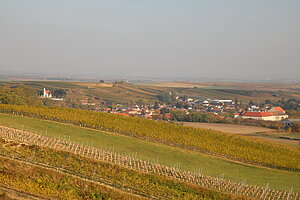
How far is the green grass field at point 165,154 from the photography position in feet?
114

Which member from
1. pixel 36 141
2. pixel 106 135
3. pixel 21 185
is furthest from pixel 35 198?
pixel 106 135

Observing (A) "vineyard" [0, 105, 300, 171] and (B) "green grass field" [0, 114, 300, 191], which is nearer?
(B) "green grass field" [0, 114, 300, 191]

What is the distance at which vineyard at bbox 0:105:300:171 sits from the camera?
143 feet

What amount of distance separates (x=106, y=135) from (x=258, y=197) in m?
21.4

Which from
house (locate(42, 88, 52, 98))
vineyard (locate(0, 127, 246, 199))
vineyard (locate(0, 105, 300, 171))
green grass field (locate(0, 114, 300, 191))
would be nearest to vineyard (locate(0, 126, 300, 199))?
vineyard (locate(0, 127, 246, 199))

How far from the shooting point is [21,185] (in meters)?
23.4

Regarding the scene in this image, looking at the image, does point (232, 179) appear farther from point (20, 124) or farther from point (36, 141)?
point (20, 124)

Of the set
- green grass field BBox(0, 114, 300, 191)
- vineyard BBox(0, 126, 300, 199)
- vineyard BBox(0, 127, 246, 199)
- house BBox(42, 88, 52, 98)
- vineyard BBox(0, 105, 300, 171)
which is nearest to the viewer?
vineyard BBox(0, 127, 246, 199)

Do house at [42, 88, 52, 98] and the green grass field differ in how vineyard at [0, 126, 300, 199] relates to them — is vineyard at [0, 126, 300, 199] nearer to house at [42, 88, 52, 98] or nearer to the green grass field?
the green grass field

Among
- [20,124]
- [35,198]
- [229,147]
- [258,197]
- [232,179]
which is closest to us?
[35,198]

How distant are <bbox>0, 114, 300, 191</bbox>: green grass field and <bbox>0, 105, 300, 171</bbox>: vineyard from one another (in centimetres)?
224

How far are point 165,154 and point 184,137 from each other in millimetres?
9661

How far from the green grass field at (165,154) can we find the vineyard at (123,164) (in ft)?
7.18

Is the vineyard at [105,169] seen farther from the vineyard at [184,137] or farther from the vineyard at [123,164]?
the vineyard at [184,137]
